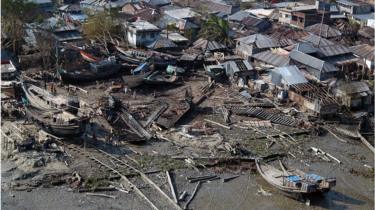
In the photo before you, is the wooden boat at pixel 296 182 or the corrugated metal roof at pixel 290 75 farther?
the corrugated metal roof at pixel 290 75

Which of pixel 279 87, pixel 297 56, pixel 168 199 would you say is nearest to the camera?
pixel 168 199

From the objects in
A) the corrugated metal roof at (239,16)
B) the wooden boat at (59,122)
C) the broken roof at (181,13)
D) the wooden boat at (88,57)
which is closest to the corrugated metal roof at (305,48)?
the corrugated metal roof at (239,16)

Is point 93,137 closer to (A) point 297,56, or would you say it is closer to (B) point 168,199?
(B) point 168,199

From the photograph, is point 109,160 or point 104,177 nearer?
point 104,177

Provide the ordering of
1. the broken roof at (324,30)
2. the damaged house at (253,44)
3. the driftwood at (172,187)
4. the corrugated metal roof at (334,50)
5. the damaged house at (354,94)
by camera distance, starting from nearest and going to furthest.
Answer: the driftwood at (172,187) < the damaged house at (354,94) < the corrugated metal roof at (334,50) < the damaged house at (253,44) < the broken roof at (324,30)

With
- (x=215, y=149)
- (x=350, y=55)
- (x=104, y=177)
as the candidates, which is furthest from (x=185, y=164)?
(x=350, y=55)

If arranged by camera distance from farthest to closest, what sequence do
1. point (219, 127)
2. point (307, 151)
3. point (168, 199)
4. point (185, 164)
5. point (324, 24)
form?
1. point (324, 24)
2. point (219, 127)
3. point (307, 151)
4. point (185, 164)
5. point (168, 199)

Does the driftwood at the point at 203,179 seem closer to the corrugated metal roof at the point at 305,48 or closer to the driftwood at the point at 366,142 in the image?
the driftwood at the point at 366,142

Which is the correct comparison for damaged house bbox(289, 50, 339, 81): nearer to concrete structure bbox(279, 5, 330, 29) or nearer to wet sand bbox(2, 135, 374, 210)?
wet sand bbox(2, 135, 374, 210)

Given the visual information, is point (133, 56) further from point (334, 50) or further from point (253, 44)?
point (334, 50)
